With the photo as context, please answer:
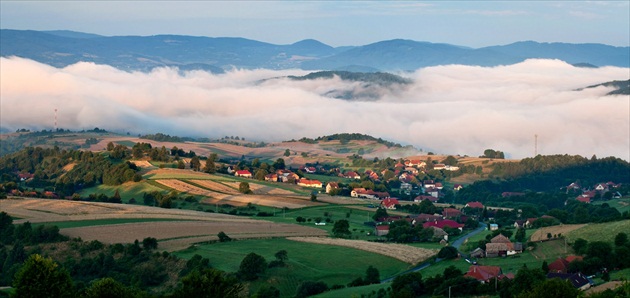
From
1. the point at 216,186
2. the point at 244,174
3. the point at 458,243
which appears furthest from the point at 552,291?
the point at 244,174

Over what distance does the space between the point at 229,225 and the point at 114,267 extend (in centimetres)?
1420

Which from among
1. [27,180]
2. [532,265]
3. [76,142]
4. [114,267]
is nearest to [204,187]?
[27,180]

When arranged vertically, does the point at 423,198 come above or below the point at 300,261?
below

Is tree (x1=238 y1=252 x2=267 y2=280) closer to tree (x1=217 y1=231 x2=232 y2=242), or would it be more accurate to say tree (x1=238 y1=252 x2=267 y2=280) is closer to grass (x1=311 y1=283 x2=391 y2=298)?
grass (x1=311 y1=283 x2=391 y2=298)

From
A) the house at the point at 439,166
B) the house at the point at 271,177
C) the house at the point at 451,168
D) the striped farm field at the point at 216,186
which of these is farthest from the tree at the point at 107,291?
the house at the point at 439,166

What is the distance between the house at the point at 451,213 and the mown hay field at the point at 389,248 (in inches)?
802

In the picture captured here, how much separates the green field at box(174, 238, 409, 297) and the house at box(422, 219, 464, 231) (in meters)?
15.1

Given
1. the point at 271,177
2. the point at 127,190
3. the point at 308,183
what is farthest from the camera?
Answer: the point at 271,177

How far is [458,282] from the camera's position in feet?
143

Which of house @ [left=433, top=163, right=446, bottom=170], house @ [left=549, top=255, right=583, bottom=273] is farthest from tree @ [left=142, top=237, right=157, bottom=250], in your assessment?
house @ [left=433, top=163, right=446, bottom=170]

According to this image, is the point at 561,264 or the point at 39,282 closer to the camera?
the point at 39,282

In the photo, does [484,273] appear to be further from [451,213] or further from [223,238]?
[451,213]

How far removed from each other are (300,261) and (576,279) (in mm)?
14741

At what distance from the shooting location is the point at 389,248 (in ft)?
191
